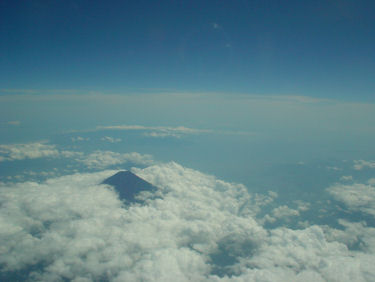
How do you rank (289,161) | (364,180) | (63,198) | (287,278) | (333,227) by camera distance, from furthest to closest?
(289,161) < (364,180) < (333,227) < (63,198) < (287,278)

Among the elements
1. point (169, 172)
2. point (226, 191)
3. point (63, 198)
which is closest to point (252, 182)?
point (226, 191)

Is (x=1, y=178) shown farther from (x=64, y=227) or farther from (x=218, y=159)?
(x=218, y=159)

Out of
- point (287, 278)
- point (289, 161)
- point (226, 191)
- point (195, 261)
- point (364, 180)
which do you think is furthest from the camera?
point (289, 161)

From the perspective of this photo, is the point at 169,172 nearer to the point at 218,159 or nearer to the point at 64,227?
the point at 64,227

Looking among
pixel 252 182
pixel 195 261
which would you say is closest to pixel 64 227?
pixel 195 261

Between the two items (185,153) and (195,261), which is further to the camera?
(185,153)

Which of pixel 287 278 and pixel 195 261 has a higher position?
pixel 287 278
